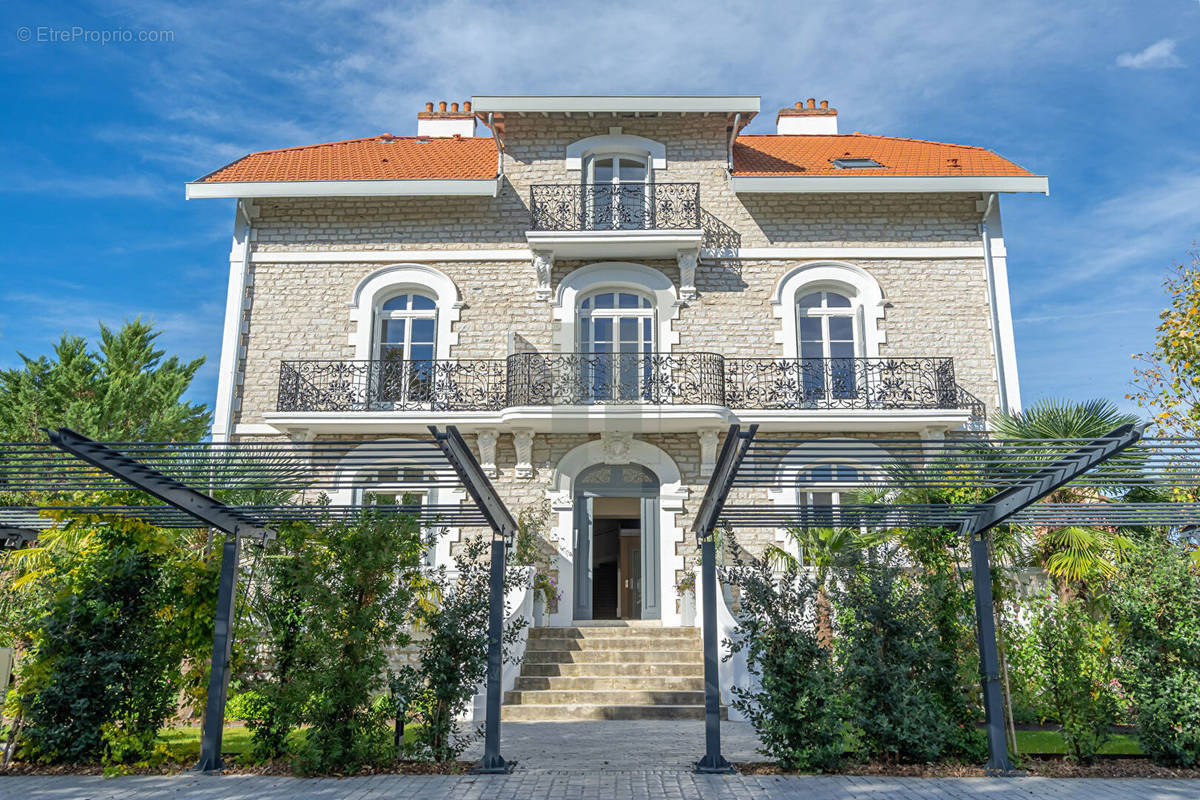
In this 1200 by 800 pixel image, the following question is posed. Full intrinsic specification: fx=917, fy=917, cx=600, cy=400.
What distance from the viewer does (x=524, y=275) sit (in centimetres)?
1488

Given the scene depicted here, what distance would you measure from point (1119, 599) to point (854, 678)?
2.38 meters

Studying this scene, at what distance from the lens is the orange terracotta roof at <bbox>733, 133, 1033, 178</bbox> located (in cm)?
1508

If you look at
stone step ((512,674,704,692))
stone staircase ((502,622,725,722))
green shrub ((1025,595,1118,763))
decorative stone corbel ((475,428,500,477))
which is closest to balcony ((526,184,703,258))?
decorative stone corbel ((475,428,500,477))

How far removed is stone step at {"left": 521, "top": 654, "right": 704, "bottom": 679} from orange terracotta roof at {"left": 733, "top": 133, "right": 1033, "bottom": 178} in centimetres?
782

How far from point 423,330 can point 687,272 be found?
436 centimetres

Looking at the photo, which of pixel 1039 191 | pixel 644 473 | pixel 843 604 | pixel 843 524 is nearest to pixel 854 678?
pixel 843 604

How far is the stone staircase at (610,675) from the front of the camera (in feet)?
35.0

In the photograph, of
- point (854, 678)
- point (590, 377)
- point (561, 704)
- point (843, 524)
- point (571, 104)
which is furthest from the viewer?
point (571, 104)

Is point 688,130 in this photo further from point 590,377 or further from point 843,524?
point 843,524

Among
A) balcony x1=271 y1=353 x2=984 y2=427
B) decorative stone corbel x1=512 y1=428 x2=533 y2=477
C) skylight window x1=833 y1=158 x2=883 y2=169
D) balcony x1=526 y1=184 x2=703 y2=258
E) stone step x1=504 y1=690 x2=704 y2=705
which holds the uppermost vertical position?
skylight window x1=833 y1=158 x2=883 y2=169

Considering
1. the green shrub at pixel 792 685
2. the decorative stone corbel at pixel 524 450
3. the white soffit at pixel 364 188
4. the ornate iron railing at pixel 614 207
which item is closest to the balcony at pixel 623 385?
the decorative stone corbel at pixel 524 450

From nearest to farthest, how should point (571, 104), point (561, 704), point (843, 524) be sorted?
1. point (843, 524)
2. point (561, 704)
3. point (571, 104)

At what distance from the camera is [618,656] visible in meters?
12.0

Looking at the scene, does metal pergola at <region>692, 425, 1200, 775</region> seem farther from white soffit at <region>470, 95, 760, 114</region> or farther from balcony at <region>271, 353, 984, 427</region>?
white soffit at <region>470, 95, 760, 114</region>
